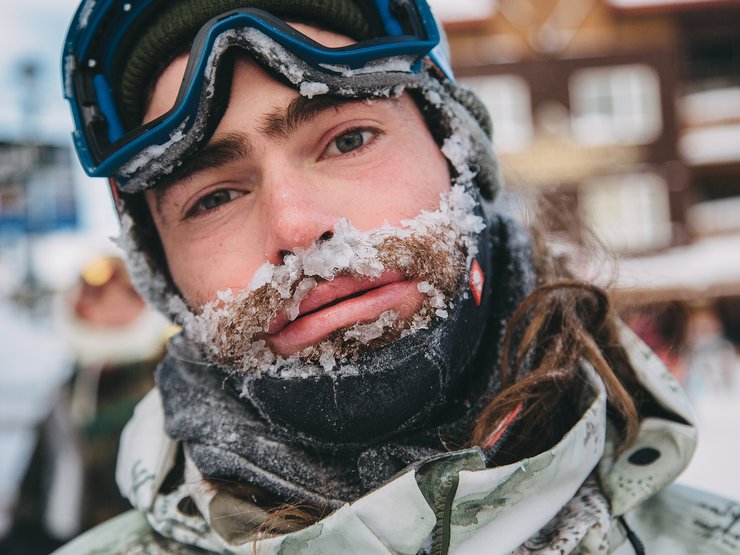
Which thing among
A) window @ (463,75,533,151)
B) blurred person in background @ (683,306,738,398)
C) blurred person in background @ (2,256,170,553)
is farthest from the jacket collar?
window @ (463,75,533,151)

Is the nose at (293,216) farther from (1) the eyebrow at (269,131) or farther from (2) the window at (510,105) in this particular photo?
(2) the window at (510,105)

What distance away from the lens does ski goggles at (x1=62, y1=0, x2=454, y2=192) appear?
4.55 feet

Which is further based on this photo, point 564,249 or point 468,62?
point 468,62

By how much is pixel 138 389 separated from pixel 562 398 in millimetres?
3324

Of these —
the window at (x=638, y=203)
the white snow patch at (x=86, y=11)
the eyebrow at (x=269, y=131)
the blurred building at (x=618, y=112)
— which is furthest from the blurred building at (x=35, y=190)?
the eyebrow at (x=269, y=131)

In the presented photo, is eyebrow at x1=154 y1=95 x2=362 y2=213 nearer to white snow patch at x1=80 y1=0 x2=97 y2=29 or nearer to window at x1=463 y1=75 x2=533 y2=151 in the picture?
white snow patch at x1=80 y1=0 x2=97 y2=29

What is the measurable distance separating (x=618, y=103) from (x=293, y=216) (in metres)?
20.9

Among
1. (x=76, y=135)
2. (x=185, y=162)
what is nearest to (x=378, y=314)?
(x=185, y=162)

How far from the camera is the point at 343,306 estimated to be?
1271 millimetres

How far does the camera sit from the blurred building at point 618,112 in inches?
758

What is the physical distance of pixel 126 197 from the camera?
166 centimetres

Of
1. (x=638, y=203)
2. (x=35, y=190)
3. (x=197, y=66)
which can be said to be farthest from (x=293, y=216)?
(x=638, y=203)

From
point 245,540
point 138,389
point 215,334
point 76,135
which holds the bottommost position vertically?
point 138,389

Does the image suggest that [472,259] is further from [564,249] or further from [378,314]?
[564,249]
